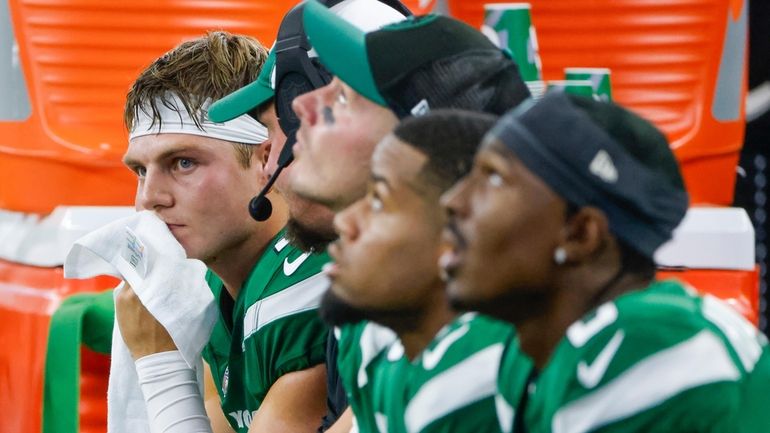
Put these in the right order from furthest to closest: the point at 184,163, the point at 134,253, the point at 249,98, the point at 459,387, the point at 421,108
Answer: the point at 184,163 → the point at 134,253 → the point at 249,98 → the point at 421,108 → the point at 459,387

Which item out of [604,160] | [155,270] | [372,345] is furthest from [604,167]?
[155,270]

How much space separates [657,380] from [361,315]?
0.82 ft

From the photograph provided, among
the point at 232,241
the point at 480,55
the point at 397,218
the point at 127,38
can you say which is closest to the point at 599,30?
the point at 127,38

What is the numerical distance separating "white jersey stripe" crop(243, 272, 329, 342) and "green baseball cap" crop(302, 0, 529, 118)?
537 mm

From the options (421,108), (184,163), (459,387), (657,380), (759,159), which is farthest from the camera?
(759,159)

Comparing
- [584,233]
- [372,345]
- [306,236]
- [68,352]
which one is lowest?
[68,352]

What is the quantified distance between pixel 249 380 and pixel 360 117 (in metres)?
0.68

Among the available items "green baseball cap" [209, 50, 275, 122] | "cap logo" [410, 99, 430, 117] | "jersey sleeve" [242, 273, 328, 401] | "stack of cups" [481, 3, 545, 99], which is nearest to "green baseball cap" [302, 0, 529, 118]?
"cap logo" [410, 99, 430, 117]

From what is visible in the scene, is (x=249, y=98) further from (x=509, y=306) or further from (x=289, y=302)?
(x=509, y=306)

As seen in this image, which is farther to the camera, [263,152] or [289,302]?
[263,152]

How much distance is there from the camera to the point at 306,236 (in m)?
1.44

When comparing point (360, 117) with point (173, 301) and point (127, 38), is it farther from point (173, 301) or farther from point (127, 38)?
point (127, 38)

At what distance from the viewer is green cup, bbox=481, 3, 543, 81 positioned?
1381 millimetres

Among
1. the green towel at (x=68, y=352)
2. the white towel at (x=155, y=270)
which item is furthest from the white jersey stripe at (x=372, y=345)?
the green towel at (x=68, y=352)
